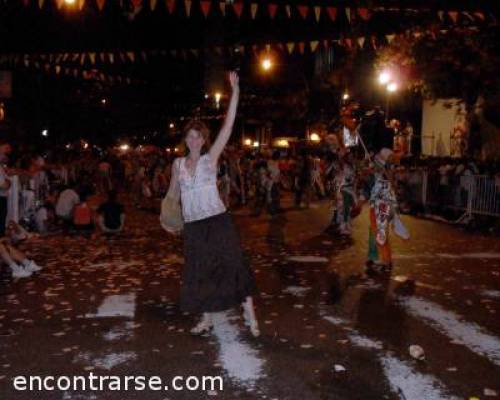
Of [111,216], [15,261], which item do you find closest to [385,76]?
[111,216]

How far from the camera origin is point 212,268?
625 cm

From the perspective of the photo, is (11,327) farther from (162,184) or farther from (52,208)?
(162,184)

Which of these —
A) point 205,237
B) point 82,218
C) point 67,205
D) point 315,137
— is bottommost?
point 82,218

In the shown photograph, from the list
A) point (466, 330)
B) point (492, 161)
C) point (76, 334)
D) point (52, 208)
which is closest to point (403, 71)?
point (492, 161)

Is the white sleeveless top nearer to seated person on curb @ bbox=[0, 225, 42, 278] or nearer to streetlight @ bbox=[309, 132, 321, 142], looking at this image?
seated person on curb @ bbox=[0, 225, 42, 278]

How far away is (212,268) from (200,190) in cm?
73

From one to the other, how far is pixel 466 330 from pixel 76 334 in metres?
3.86

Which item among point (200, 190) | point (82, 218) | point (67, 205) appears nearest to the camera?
point (200, 190)

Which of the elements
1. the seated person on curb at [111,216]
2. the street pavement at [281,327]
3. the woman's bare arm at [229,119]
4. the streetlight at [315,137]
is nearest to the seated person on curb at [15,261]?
the street pavement at [281,327]

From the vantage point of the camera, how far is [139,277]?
9570 mm

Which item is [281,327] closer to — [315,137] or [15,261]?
[15,261]

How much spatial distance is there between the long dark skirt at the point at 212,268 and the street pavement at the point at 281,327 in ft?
1.20

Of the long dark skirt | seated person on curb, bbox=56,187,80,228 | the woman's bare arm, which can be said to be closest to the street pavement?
the long dark skirt

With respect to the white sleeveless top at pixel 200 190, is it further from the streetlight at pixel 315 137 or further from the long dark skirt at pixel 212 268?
the streetlight at pixel 315 137
